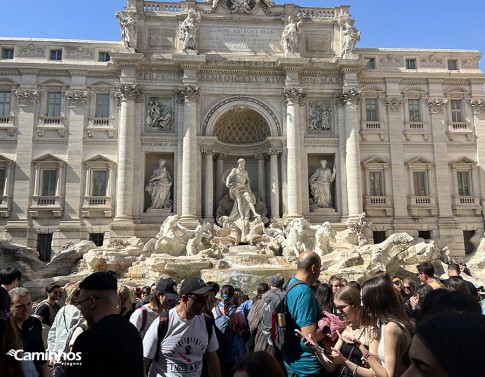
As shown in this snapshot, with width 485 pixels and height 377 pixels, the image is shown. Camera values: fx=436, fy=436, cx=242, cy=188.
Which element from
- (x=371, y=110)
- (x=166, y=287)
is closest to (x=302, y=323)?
(x=166, y=287)

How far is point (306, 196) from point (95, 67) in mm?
15438

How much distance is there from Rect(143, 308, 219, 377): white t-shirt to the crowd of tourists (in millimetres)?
11

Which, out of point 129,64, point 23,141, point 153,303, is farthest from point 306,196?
point 153,303

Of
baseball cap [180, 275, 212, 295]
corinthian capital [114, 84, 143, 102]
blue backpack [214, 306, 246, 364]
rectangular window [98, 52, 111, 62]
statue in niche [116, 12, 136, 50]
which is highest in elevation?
statue in niche [116, 12, 136, 50]

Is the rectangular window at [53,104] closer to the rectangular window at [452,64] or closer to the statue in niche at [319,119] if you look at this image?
the statue in niche at [319,119]

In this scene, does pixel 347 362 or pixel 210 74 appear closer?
pixel 347 362

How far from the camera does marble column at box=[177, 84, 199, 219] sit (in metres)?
25.5

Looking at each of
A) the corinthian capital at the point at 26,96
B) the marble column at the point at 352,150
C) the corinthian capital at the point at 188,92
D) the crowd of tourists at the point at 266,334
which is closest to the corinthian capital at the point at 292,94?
the marble column at the point at 352,150

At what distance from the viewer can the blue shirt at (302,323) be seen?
14.9ft

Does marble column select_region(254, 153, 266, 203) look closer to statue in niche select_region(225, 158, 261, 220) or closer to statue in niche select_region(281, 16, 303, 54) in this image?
statue in niche select_region(225, 158, 261, 220)

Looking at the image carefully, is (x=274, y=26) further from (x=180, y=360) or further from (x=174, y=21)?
(x=180, y=360)

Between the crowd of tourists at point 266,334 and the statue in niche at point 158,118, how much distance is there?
21020 mm

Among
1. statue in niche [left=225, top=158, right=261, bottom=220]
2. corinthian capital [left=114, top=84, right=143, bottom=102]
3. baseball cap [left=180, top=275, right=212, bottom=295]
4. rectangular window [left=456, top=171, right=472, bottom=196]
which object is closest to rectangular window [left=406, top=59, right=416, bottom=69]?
rectangular window [left=456, top=171, right=472, bottom=196]

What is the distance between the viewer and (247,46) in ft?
92.1
